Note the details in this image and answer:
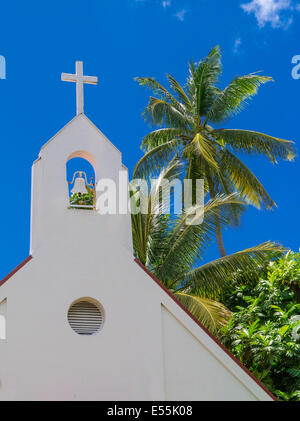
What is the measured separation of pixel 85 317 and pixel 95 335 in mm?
357

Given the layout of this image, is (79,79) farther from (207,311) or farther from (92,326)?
(207,311)

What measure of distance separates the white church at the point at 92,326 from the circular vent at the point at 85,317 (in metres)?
0.02

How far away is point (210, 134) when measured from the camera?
80.2 ft

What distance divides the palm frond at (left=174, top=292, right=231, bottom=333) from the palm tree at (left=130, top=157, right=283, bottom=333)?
0.31 ft

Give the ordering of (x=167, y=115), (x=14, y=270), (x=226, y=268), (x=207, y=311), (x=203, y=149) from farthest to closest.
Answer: (x=167, y=115) < (x=203, y=149) < (x=226, y=268) < (x=207, y=311) < (x=14, y=270)

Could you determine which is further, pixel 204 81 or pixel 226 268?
pixel 204 81

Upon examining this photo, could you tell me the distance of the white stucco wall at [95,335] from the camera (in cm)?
1038

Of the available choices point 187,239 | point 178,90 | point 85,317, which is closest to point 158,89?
point 178,90

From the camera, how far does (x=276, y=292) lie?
666 inches
